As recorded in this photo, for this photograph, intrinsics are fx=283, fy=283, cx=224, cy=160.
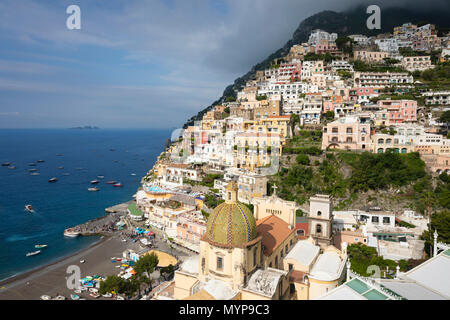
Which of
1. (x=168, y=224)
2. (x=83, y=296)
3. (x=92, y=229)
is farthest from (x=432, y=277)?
(x=92, y=229)

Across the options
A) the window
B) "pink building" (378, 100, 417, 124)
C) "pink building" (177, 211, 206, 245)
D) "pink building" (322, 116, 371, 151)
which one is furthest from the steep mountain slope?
the window

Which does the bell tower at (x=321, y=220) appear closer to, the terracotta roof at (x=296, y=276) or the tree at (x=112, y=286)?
the terracotta roof at (x=296, y=276)

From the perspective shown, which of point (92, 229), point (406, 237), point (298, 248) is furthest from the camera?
point (92, 229)

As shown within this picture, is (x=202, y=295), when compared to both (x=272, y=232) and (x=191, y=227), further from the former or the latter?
(x=191, y=227)

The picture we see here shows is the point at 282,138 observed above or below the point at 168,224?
above

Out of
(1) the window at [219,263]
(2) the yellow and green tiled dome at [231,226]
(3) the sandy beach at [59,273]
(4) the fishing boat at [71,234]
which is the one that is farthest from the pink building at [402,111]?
(4) the fishing boat at [71,234]

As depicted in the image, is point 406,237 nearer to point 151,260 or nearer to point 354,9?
point 151,260

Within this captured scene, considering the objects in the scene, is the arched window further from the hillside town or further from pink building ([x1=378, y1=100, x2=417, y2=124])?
pink building ([x1=378, y1=100, x2=417, y2=124])

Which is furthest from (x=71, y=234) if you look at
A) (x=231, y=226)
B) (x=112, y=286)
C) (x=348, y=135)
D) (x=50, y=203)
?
(x=348, y=135)
